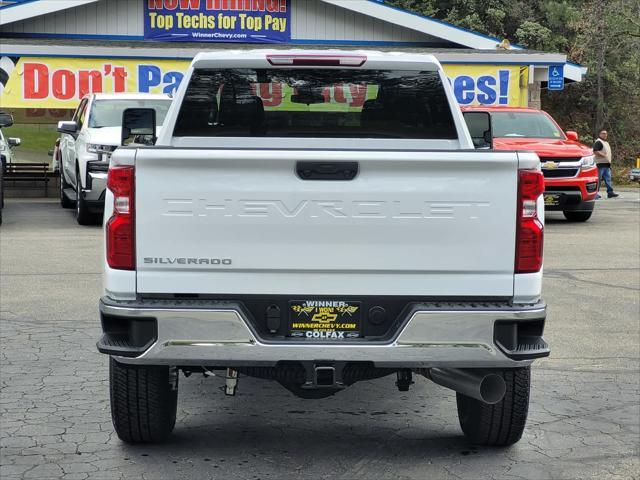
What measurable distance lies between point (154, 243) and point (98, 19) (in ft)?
74.9

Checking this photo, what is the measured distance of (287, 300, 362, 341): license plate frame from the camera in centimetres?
464

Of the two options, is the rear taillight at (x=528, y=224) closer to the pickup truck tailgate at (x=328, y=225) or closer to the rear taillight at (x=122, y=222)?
the pickup truck tailgate at (x=328, y=225)

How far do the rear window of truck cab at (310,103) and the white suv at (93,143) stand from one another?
9.36 m

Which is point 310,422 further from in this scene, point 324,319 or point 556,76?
point 556,76

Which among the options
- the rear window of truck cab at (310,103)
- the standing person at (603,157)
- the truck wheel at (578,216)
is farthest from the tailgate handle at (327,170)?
the standing person at (603,157)

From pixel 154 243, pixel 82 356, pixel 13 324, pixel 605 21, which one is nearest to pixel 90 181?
pixel 13 324

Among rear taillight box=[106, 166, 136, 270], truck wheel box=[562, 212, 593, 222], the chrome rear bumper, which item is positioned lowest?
truck wheel box=[562, 212, 593, 222]

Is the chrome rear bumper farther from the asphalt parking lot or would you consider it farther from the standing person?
the standing person

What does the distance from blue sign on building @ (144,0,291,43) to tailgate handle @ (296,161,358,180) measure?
73.8 ft

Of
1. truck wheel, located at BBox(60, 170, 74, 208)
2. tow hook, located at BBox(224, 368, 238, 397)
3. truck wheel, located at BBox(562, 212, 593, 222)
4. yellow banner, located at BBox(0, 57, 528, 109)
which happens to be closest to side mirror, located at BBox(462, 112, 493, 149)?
tow hook, located at BBox(224, 368, 238, 397)

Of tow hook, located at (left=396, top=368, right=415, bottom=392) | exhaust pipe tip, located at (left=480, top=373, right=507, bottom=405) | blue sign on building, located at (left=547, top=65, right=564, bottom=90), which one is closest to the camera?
exhaust pipe tip, located at (left=480, top=373, right=507, bottom=405)

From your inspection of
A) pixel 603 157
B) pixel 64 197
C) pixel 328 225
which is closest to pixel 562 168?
pixel 64 197

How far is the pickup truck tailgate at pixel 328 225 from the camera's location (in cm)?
455

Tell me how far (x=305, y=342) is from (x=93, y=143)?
1162 cm
